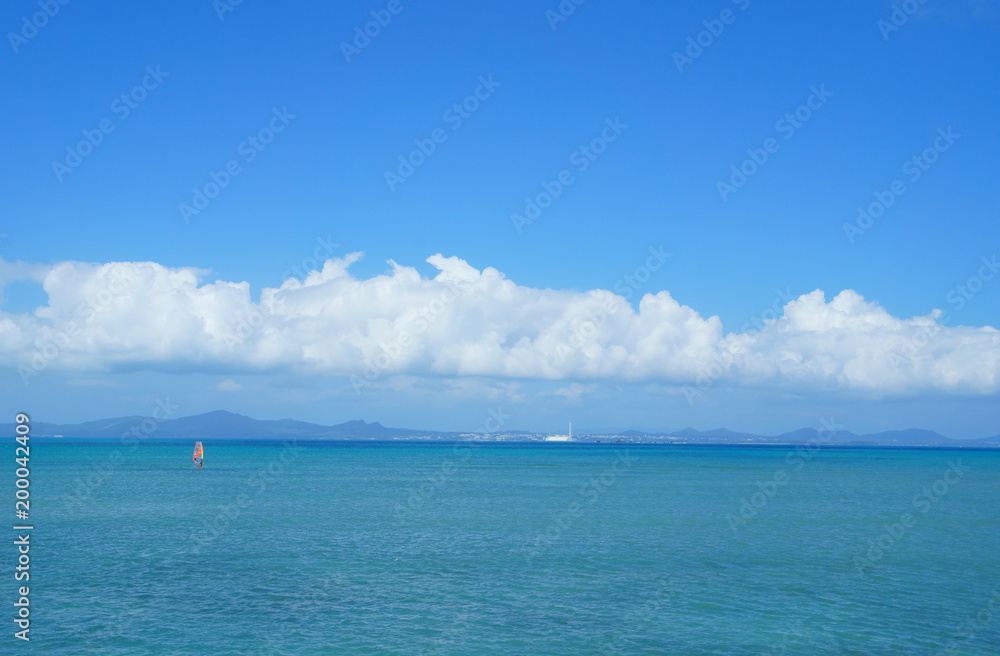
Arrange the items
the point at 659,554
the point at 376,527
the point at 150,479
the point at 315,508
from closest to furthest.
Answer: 1. the point at 659,554
2. the point at 376,527
3. the point at 315,508
4. the point at 150,479

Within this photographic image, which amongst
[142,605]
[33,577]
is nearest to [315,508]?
[33,577]

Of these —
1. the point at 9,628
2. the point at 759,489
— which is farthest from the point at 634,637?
the point at 759,489

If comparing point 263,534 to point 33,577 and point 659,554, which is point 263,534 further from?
point 659,554

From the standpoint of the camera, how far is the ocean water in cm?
2514

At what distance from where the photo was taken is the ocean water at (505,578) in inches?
990

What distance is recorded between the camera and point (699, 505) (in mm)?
64812

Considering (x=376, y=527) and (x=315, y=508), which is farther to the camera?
(x=315, y=508)

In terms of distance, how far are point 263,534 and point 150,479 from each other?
175 feet

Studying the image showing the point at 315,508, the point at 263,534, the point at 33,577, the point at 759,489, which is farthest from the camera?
the point at 759,489

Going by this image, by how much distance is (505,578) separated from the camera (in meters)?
33.6

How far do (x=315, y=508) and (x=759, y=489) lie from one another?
163 feet

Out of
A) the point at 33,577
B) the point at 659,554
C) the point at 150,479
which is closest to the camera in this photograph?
the point at 33,577

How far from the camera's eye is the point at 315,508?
6047 centimetres

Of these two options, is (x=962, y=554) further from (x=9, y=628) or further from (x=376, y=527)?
(x=9, y=628)
